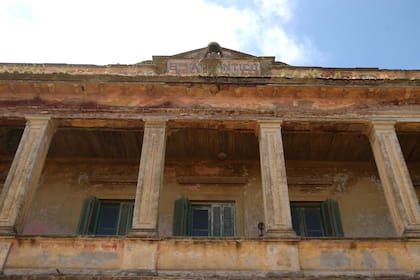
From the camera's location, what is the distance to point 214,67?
33.4 ft

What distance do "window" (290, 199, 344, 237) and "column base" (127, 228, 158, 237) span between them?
334 centimetres

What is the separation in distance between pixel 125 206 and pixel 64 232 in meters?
1.28

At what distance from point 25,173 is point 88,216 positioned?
1.94m

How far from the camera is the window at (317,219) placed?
965 centimetres

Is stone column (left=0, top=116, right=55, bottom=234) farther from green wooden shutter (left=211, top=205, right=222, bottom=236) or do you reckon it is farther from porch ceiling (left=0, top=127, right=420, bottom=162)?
green wooden shutter (left=211, top=205, right=222, bottom=236)

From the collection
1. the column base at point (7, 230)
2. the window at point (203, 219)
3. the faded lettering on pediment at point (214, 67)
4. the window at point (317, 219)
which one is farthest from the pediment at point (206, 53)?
the column base at point (7, 230)

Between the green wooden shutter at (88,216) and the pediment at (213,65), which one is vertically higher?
the pediment at (213,65)

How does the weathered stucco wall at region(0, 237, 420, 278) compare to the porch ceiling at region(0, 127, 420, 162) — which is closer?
the weathered stucco wall at region(0, 237, 420, 278)

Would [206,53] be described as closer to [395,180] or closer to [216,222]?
[216,222]

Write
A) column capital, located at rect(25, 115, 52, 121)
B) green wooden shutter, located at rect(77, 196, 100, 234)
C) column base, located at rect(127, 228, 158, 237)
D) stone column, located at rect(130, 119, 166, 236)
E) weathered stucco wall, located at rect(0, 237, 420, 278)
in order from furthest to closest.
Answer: green wooden shutter, located at rect(77, 196, 100, 234), column capital, located at rect(25, 115, 52, 121), stone column, located at rect(130, 119, 166, 236), column base, located at rect(127, 228, 158, 237), weathered stucco wall, located at rect(0, 237, 420, 278)

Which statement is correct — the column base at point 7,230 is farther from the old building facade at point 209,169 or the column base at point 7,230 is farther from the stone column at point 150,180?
the stone column at point 150,180

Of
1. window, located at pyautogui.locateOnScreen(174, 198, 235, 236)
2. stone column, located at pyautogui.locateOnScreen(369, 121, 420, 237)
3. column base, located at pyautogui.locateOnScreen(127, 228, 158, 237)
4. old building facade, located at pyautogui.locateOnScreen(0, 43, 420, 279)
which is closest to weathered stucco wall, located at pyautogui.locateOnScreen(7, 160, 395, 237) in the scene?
old building facade, located at pyautogui.locateOnScreen(0, 43, 420, 279)

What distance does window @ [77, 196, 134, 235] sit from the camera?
9.63 m

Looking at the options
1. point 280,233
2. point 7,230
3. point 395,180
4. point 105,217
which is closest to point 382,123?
point 395,180
